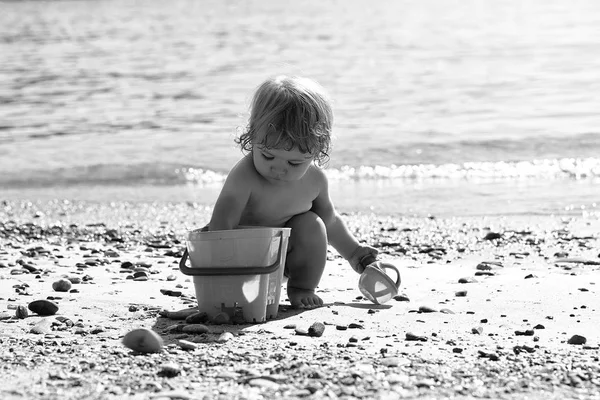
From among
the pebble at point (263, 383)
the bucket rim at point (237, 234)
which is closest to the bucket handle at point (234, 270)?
the bucket rim at point (237, 234)

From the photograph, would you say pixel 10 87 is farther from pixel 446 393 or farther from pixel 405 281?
pixel 446 393

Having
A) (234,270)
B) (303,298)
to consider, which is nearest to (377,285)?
(303,298)

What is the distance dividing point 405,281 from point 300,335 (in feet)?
4.30

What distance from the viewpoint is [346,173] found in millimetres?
9531

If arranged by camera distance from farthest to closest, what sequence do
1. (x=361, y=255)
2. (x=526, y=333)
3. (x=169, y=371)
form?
(x=361, y=255) < (x=526, y=333) < (x=169, y=371)

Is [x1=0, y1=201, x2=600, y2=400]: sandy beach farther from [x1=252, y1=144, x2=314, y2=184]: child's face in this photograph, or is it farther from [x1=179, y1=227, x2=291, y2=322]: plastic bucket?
[x1=252, y1=144, x2=314, y2=184]: child's face

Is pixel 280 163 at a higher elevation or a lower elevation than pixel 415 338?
higher

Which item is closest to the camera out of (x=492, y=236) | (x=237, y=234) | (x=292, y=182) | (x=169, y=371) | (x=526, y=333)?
(x=169, y=371)

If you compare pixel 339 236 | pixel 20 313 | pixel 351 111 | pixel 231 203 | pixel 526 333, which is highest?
pixel 231 203

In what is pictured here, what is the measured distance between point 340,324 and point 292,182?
0.73 metres

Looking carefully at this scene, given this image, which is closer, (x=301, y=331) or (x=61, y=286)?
(x=301, y=331)

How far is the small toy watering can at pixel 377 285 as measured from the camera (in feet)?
14.9

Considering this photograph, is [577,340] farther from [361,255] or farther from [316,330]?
[361,255]

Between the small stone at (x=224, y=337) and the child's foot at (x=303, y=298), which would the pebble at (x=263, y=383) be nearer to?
the small stone at (x=224, y=337)
